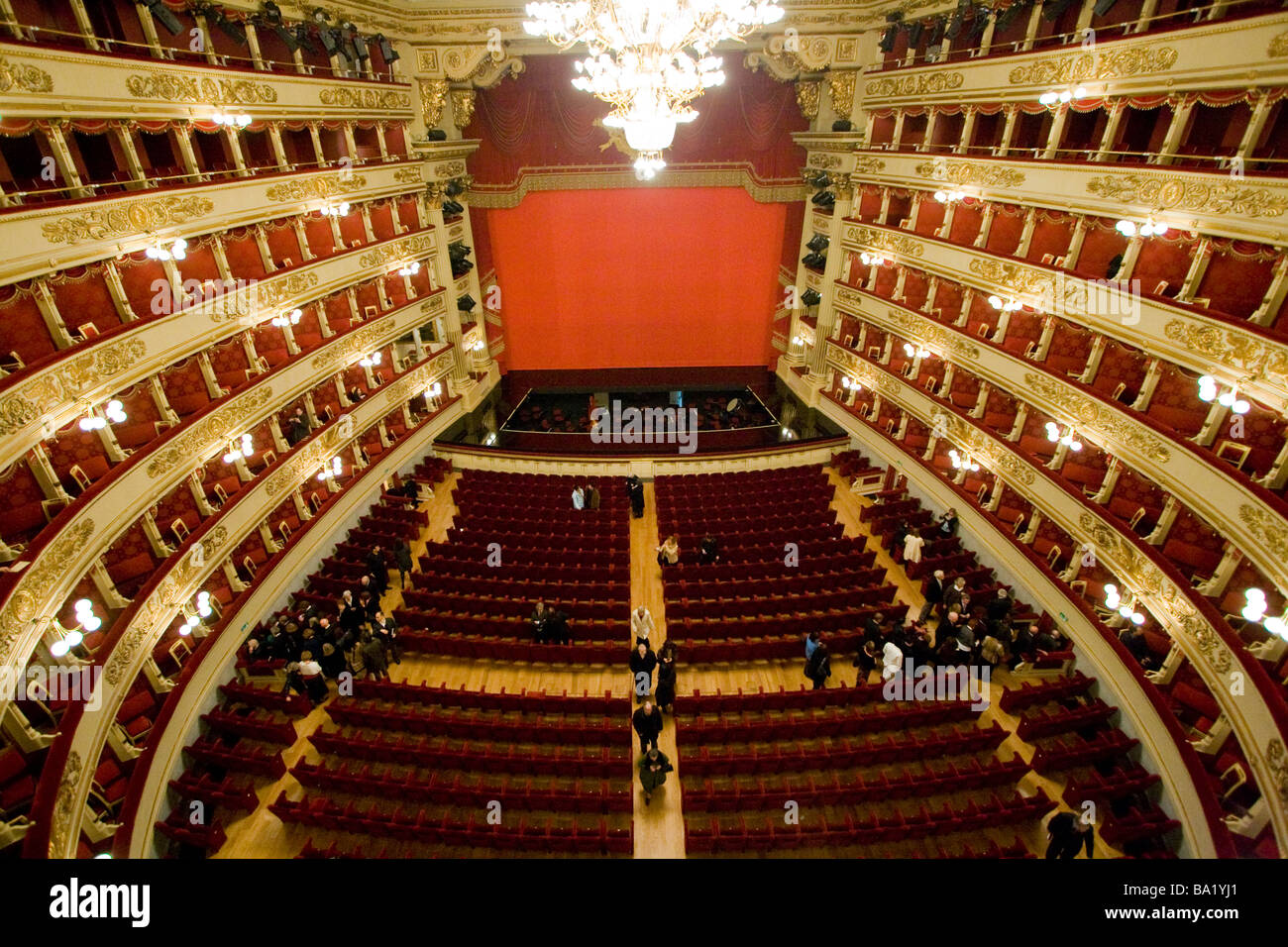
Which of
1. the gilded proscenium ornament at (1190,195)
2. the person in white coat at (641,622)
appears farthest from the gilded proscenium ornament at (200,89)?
the gilded proscenium ornament at (1190,195)

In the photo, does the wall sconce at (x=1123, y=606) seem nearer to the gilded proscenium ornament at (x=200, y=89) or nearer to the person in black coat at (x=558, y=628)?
the person in black coat at (x=558, y=628)

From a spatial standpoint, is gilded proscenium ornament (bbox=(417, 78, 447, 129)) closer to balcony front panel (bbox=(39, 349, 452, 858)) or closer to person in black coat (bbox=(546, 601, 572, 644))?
balcony front panel (bbox=(39, 349, 452, 858))

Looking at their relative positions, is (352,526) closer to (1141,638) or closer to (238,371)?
(238,371)

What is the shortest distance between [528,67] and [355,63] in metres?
4.62

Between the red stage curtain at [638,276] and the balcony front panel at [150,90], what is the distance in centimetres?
676

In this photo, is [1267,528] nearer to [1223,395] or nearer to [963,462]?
[1223,395]

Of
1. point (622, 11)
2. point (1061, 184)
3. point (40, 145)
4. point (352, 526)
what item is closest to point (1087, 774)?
point (1061, 184)

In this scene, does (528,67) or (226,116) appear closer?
(226,116)

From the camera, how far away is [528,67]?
1611cm

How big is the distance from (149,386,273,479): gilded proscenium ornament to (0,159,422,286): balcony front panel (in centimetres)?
269

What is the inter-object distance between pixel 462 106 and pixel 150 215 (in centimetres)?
975

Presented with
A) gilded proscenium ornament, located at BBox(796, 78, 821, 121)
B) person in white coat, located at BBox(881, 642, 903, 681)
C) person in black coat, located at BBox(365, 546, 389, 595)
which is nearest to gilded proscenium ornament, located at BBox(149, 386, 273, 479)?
person in black coat, located at BBox(365, 546, 389, 595)

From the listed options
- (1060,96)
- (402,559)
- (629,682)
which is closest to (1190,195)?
(1060,96)

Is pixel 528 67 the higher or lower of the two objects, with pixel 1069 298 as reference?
higher
